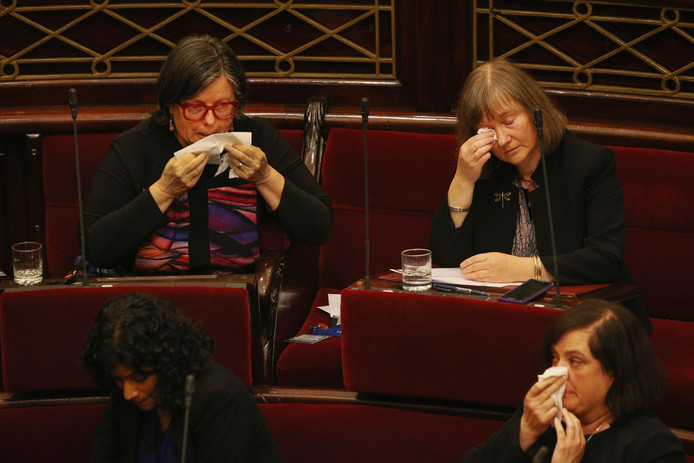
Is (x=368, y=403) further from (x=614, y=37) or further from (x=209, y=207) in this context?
(x=614, y=37)

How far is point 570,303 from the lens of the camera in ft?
7.04

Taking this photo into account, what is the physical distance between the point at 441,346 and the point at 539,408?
46 cm

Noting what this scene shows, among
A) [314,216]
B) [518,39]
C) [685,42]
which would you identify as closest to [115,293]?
[314,216]

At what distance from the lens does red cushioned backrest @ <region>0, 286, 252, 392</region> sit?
2.30 m

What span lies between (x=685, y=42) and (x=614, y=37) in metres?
0.19

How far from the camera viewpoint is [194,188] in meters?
2.60

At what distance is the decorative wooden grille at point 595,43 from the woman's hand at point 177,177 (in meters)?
1.02

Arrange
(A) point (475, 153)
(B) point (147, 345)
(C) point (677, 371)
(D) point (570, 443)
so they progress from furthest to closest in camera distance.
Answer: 1. (A) point (475, 153)
2. (C) point (677, 371)
3. (B) point (147, 345)
4. (D) point (570, 443)

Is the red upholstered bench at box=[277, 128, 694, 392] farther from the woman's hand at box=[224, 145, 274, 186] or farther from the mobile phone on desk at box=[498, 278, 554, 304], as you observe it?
the mobile phone on desk at box=[498, 278, 554, 304]

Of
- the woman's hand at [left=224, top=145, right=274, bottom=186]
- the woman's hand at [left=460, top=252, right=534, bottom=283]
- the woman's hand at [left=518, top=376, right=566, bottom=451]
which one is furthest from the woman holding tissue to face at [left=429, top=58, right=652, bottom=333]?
the woman's hand at [left=518, top=376, right=566, bottom=451]

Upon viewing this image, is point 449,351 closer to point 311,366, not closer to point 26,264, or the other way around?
point 311,366

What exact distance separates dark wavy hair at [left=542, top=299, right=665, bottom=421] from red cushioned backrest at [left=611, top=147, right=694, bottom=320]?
96cm

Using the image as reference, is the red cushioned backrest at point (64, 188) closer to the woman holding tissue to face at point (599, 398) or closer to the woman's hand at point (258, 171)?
the woman's hand at point (258, 171)

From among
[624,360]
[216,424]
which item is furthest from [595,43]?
[216,424]
